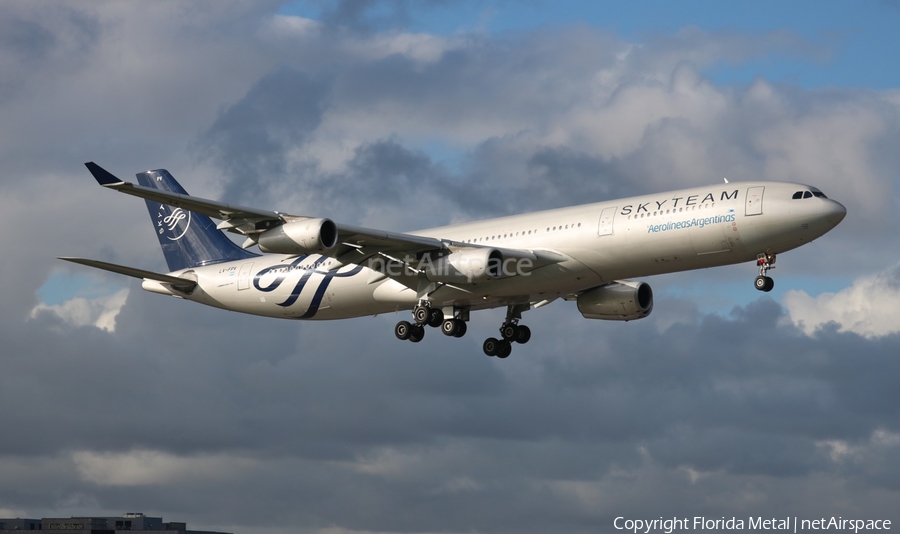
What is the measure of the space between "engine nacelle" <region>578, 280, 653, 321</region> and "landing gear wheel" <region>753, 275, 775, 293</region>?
1004 cm

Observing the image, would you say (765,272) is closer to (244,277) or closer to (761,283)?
(761,283)

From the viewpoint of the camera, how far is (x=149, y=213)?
235 feet

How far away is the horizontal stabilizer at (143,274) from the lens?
54.7 meters

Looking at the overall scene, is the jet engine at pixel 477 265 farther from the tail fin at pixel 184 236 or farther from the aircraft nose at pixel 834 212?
the tail fin at pixel 184 236

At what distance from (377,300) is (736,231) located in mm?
18657

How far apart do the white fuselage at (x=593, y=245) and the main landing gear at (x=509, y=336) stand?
3214 millimetres

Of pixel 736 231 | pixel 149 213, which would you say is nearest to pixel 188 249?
pixel 149 213

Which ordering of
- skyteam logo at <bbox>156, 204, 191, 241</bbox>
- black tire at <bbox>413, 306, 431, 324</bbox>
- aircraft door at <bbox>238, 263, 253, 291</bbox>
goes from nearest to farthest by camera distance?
black tire at <bbox>413, 306, 431, 324</bbox> → aircraft door at <bbox>238, 263, 253, 291</bbox> → skyteam logo at <bbox>156, 204, 191, 241</bbox>

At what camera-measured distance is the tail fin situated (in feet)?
220

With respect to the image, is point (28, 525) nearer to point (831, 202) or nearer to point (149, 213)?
point (149, 213)

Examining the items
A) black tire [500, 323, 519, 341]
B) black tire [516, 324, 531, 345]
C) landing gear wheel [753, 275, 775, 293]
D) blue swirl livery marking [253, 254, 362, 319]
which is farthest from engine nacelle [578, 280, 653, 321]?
blue swirl livery marking [253, 254, 362, 319]

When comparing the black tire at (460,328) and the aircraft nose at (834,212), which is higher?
the aircraft nose at (834,212)

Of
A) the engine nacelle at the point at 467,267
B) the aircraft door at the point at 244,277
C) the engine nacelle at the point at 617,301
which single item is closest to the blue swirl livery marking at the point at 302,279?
the aircraft door at the point at 244,277

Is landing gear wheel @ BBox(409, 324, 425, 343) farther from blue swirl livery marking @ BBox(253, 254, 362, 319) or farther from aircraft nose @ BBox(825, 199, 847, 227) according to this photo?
aircraft nose @ BBox(825, 199, 847, 227)
